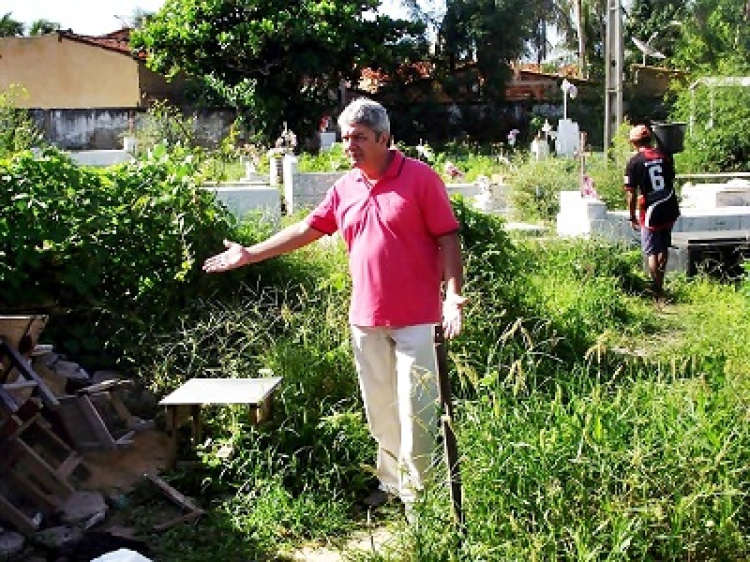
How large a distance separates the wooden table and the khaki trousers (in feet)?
2.71

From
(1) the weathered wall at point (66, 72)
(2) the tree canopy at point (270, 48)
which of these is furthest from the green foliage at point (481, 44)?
(1) the weathered wall at point (66, 72)

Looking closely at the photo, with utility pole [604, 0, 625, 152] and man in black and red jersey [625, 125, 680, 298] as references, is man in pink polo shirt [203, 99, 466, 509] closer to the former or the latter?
man in black and red jersey [625, 125, 680, 298]

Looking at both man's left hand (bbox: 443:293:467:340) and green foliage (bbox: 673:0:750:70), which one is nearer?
man's left hand (bbox: 443:293:467:340)

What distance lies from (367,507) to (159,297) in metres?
2.27

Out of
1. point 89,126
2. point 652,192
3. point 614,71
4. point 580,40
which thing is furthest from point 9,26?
point 652,192

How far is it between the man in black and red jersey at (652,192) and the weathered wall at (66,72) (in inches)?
1011

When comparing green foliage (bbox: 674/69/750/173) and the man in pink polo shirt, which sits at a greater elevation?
green foliage (bbox: 674/69/750/173)

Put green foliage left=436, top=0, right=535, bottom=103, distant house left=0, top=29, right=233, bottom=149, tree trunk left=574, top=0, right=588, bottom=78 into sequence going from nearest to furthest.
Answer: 1. distant house left=0, top=29, right=233, bottom=149
2. green foliage left=436, top=0, right=535, bottom=103
3. tree trunk left=574, top=0, right=588, bottom=78

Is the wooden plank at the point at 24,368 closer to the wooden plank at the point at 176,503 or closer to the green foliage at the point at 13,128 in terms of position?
the wooden plank at the point at 176,503

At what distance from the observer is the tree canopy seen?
2822cm

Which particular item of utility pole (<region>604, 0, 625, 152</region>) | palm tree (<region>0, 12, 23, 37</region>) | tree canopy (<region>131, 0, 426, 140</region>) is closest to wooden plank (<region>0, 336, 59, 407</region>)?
utility pole (<region>604, 0, 625, 152</region>)

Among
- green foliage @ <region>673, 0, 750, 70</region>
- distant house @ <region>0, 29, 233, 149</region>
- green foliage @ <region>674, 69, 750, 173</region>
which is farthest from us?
distant house @ <region>0, 29, 233, 149</region>

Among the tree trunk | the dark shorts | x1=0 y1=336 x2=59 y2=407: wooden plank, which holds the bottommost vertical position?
x1=0 y1=336 x2=59 y2=407: wooden plank

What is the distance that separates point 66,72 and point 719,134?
20.8m
